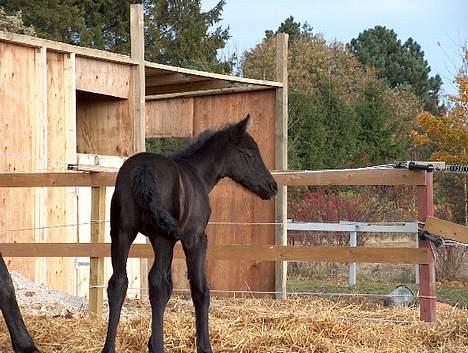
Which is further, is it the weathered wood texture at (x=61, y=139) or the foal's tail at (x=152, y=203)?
the weathered wood texture at (x=61, y=139)

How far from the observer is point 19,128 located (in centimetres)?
950

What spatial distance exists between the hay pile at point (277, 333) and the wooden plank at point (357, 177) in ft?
3.81

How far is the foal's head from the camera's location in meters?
6.11

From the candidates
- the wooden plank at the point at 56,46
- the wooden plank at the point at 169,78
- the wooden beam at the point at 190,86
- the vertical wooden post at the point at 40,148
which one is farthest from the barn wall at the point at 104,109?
the wooden beam at the point at 190,86

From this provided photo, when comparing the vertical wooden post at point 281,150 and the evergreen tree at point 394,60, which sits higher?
the evergreen tree at point 394,60

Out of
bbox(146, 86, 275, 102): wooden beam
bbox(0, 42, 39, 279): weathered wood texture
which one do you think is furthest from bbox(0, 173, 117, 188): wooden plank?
bbox(146, 86, 275, 102): wooden beam

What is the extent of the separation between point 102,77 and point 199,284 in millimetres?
5701

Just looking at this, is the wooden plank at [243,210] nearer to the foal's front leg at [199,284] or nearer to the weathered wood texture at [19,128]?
the weathered wood texture at [19,128]

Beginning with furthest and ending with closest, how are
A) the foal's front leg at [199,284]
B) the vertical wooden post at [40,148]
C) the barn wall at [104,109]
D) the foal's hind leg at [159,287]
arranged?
the barn wall at [104,109] < the vertical wooden post at [40,148] < the foal's front leg at [199,284] < the foal's hind leg at [159,287]

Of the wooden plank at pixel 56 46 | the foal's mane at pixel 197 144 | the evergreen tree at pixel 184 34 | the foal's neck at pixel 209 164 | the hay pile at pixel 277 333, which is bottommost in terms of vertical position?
the hay pile at pixel 277 333

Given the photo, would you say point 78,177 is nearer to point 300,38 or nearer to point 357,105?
point 357,105

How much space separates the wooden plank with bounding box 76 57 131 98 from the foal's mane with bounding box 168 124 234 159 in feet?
15.0

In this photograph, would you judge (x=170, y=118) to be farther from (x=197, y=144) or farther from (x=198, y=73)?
(x=197, y=144)

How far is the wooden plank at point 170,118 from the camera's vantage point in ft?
42.0
